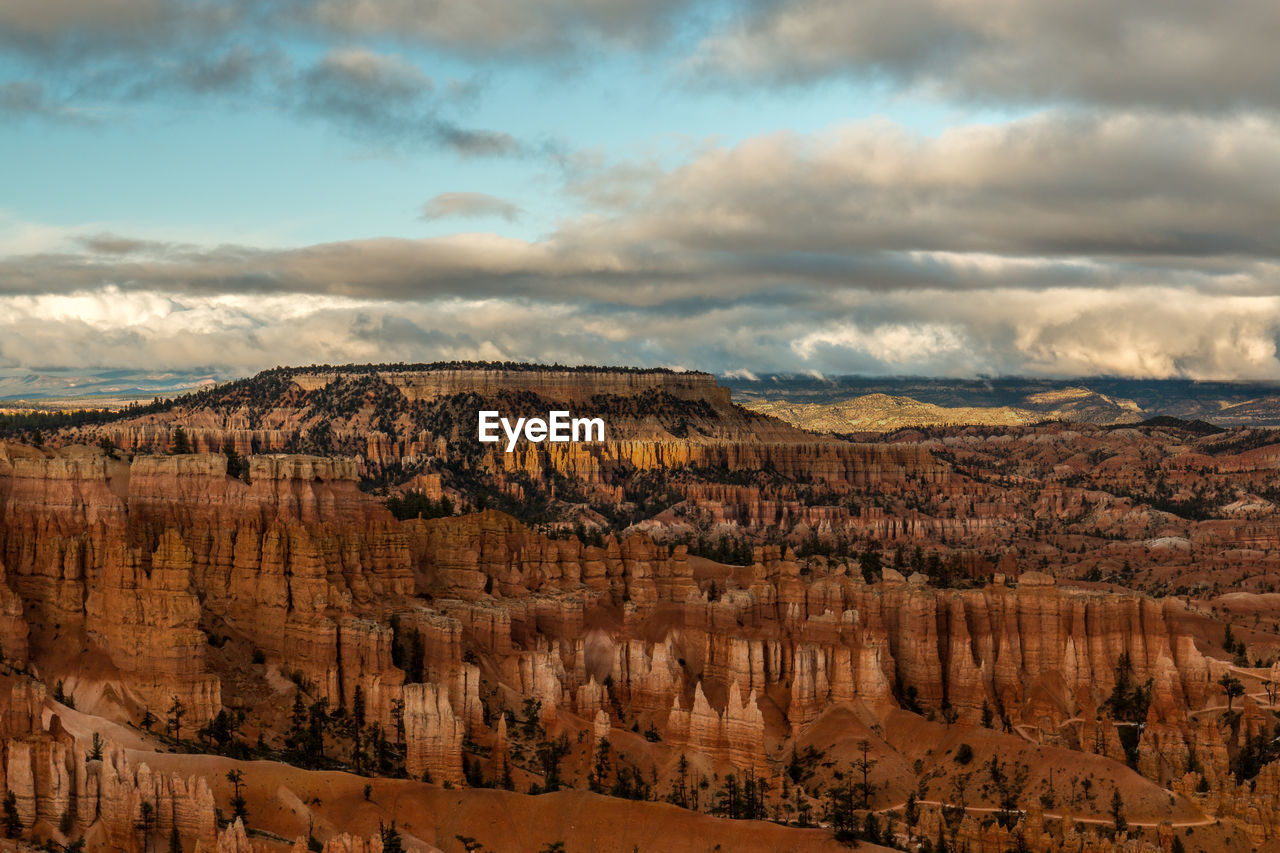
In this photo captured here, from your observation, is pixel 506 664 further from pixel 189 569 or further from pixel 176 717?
pixel 176 717

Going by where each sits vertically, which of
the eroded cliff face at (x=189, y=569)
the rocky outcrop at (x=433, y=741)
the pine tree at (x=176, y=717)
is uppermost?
the eroded cliff face at (x=189, y=569)

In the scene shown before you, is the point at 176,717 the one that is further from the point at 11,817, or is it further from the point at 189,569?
the point at 11,817

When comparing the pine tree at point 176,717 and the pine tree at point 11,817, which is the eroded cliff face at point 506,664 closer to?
the pine tree at point 11,817

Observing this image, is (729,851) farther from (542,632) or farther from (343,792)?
(542,632)

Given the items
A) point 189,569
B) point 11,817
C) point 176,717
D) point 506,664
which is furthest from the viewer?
point 506,664

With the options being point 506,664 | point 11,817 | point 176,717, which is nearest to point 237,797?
point 11,817

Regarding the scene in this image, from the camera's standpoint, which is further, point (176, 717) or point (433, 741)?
point (433, 741)

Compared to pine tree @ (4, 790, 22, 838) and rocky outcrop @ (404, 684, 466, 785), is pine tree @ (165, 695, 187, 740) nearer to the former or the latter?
rocky outcrop @ (404, 684, 466, 785)

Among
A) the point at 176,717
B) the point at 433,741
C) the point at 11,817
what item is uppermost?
the point at 176,717

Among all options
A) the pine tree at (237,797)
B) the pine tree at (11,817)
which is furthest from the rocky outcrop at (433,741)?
the pine tree at (11,817)

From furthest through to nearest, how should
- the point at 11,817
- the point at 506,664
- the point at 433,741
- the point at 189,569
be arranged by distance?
1. the point at 506,664
2. the point at 189,569
3. the point at 433,741
4. the point at 11,817

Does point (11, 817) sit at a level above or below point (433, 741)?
above
